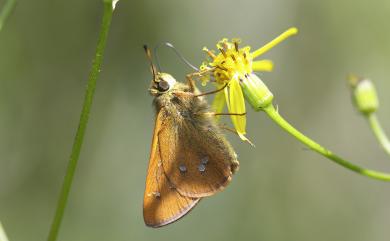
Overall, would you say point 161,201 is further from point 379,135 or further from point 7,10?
point 7,10

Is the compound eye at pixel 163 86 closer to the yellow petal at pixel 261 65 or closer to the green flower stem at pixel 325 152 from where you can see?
the yellow petal at pixel 261 65

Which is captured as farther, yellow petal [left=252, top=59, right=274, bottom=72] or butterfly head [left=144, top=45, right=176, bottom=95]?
butterfly head [left=144, top=45, right=176, bottom=95]

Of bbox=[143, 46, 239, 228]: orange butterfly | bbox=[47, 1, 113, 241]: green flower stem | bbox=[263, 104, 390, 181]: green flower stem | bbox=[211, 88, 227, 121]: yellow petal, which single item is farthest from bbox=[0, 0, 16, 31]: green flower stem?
bbox=[211, 88, 227, 121]: yellow petal

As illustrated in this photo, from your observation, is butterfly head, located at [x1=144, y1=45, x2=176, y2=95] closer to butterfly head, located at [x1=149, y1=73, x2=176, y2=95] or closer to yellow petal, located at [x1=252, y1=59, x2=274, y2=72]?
butterfly head, located at [x1=149, y1=73, x2=176, y2=95]

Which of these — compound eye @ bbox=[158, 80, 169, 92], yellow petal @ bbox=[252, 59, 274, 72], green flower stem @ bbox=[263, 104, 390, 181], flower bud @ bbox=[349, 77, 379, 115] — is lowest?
green flower stem @ bbox=[263, 104, 390, 181]

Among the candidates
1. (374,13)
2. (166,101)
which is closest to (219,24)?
(374,13)

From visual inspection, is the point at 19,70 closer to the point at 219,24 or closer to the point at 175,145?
the point at 219,24

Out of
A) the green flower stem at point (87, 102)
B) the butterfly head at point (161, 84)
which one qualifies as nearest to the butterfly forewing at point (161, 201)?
the butterfly head at point (161, 84)
